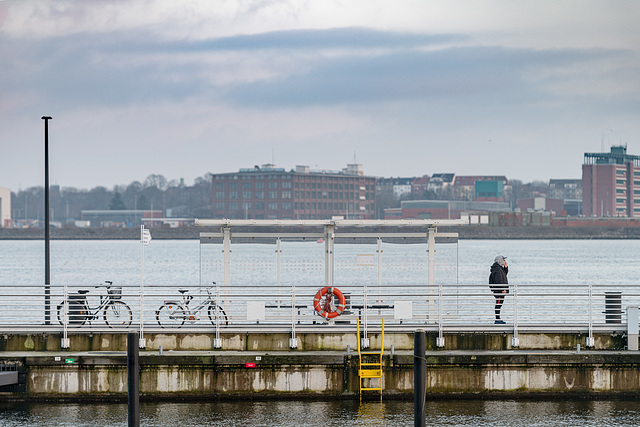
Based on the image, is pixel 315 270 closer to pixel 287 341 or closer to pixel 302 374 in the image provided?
pixel 287 341

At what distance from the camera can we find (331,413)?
19.2 metres

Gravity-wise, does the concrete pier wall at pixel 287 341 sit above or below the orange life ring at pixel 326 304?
below

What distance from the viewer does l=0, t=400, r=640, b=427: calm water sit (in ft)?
61.0

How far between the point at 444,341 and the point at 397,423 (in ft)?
8.90

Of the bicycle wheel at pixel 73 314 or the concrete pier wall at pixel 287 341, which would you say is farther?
the concrete pier wall at pixel 287 341

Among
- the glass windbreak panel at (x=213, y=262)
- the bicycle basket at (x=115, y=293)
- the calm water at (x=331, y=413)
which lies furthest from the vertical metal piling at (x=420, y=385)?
the glass windbreak panel at (x=213, y=262)

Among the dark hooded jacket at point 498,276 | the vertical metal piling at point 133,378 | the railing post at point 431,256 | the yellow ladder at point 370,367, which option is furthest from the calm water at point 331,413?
the railing post at point 431,256

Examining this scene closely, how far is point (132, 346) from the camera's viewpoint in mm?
15789

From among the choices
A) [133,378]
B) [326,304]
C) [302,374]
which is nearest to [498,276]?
[326,304]

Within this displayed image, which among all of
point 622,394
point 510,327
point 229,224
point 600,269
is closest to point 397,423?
point 510,327

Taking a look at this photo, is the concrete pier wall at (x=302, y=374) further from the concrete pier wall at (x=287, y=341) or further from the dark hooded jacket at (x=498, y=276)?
the dark hooded jacket at (x=498, y=276)

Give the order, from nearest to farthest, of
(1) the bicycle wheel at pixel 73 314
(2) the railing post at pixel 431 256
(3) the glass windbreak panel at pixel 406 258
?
(1) the bicycle wheel at pixel 73 314, (2) the railing post at pixel 431 256, (3) the glass windbreak panel at pixel 406 258

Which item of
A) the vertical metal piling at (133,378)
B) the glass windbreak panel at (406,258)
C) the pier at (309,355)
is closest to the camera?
the vertical metal piling at (133,378)

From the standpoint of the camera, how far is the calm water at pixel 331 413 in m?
18.6
